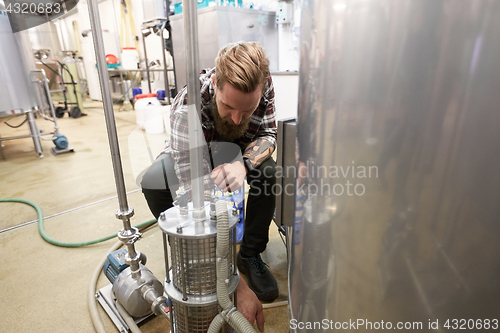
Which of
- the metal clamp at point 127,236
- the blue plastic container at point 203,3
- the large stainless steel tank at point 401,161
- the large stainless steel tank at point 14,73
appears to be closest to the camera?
the large stainless steel tank at point 401,161

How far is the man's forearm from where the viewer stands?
0.94 meters

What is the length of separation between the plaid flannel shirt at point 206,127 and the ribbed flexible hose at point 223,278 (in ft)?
0.84

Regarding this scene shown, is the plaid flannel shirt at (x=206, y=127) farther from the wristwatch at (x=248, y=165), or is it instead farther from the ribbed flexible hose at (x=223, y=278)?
the ribbed flexible hose at (x=223, y=278)

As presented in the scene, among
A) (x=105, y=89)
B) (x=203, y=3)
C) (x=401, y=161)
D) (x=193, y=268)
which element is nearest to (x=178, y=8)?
(x=203, y=3)

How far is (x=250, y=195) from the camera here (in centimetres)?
95

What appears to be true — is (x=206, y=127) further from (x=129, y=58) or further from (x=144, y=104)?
(x=129, y=58)

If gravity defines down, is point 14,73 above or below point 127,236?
above

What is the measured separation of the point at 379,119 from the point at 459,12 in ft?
0.36

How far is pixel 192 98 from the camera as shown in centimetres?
47

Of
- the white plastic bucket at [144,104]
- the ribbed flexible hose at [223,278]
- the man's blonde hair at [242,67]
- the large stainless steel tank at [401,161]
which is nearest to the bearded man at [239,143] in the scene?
the man's blonde hair at [242,67]

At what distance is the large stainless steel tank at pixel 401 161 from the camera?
10.5 inches

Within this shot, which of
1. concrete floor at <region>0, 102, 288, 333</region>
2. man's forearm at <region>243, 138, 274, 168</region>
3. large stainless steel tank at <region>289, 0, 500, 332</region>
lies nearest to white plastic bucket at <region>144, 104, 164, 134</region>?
concrete floor at <region>0, 102, 288, 333</region>

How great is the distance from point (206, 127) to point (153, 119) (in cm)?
221

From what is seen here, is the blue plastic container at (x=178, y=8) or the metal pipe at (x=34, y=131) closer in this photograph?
the metal pipe at (x=34, y=131)
